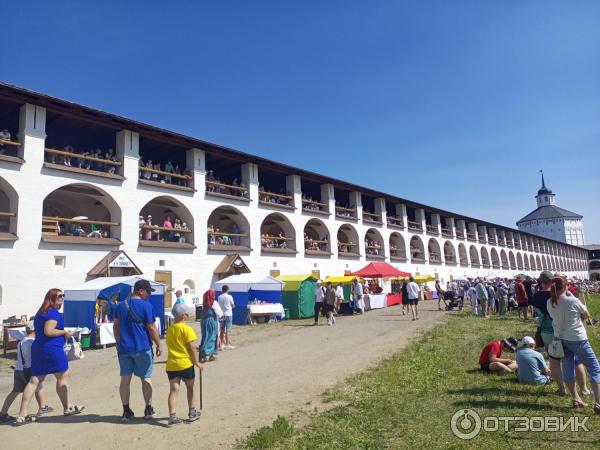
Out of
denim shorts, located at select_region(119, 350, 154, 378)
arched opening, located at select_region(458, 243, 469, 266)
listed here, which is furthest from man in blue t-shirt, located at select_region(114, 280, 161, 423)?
arched opening, located at select_region(458, 243, 469, 266)

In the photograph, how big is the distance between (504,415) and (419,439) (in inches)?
58.0

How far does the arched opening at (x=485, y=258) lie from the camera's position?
5597cm

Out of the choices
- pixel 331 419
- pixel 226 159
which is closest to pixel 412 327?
pixel 331 419

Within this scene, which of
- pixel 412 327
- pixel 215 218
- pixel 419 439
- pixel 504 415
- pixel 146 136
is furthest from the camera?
pixel 215 218

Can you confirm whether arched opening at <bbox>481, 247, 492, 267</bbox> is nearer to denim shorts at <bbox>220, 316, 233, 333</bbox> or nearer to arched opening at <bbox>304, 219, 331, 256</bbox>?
arched opening at <bbox>304, 219, 331, 256</bbox>

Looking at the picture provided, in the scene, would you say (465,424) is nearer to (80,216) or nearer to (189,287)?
(189,287)

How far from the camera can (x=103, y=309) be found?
14.2 metres

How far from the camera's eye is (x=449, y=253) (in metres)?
49.6

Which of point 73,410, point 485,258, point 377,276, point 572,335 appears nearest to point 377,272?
point 377,276

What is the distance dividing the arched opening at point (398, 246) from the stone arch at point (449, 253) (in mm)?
10079

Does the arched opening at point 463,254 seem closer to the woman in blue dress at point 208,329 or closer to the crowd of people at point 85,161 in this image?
the crowd of people at point 85,161

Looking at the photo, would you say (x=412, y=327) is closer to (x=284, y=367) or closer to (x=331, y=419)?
(x=284, y=367)

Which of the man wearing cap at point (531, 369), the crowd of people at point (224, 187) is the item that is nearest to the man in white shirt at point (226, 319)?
the man wearing cap at point (531, 369)

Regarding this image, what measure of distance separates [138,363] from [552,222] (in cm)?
12320
